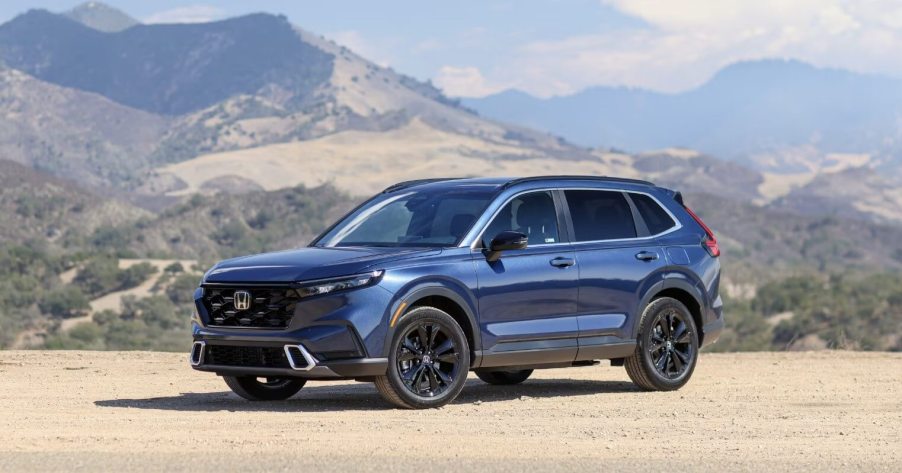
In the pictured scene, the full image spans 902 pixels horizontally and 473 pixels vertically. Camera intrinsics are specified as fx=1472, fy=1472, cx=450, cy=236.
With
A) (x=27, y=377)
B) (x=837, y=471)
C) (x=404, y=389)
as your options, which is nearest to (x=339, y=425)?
(x=404, y=389)

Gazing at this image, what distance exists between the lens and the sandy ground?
8477mm

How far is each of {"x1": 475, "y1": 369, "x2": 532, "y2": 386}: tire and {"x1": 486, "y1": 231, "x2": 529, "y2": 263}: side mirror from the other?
8.89ft

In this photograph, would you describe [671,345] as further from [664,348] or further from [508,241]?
[508,241]

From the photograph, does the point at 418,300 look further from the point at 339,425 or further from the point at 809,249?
the point at 809,249

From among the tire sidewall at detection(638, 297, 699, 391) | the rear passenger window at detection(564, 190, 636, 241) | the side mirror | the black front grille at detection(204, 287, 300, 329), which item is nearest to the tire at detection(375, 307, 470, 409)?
the side mirror

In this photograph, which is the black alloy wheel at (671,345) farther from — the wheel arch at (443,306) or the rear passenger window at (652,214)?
the wheel arch at (443,306)

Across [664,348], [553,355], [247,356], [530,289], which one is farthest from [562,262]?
[247,356]

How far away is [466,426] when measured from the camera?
33.2ft

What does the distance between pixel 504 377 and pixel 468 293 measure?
2.89 meters

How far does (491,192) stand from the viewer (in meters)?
11.9

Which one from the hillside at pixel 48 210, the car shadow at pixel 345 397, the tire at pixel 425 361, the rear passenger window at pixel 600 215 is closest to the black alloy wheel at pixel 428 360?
the tire at pixel 425 361

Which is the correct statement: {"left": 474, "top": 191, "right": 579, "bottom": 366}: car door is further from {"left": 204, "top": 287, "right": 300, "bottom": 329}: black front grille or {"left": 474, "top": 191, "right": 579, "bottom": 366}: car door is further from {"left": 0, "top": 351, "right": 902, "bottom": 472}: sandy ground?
{"left": 204, "top": 287, "right": 300, "bottom": 329}: black front grille

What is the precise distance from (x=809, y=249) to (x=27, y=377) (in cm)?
17115

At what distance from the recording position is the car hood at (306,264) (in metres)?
10.7
